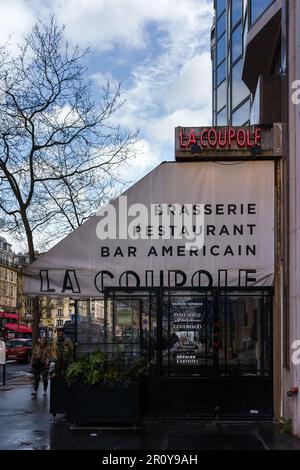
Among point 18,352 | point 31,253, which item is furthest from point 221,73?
point 18,352

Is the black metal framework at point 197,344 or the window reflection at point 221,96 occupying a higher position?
the window reflection at point 221,96

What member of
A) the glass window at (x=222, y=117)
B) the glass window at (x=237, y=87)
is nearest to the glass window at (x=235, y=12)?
the glass window at (x=237, y=87)

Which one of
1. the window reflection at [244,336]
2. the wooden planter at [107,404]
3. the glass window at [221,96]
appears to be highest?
the glass window at [221,96]

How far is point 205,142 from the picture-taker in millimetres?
11133

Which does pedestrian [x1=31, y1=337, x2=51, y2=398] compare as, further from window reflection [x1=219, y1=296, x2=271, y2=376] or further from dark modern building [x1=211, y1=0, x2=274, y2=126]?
dark modern building [x1=211, y1=0, x2=274, y2=126]

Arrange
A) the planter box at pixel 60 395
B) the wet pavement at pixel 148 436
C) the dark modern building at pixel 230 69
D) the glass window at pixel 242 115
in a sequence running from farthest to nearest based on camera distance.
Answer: the dark modern building at pixel 230 69 → the glass window at pixel 242 115 → the planter box at pixel 60 395 → the wet pavement at pixel 148 436

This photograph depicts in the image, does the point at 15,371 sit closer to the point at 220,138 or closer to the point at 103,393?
the point at 103,393

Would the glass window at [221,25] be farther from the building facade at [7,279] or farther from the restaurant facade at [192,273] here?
the building facade at [7,279]

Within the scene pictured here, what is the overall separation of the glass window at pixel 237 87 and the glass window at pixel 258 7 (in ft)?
27.6

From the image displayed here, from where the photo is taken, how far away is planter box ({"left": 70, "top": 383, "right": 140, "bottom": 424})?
10.1m

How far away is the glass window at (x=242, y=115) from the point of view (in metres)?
23.3

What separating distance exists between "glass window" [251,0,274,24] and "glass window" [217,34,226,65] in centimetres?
1557

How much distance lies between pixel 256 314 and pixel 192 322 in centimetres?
118
